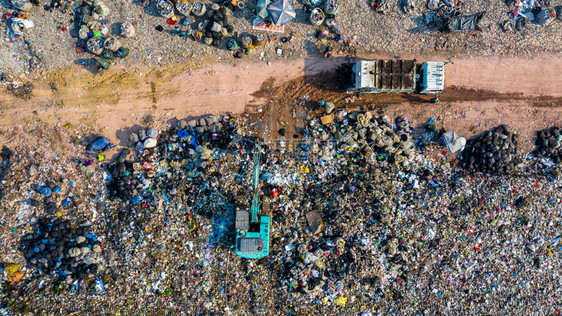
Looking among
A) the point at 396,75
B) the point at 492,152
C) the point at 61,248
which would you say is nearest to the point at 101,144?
the point at 61,248

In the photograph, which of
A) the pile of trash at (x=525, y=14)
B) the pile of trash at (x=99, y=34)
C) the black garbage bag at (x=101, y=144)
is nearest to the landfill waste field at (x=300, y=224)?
the black garbage bag at (x=101, y=144)

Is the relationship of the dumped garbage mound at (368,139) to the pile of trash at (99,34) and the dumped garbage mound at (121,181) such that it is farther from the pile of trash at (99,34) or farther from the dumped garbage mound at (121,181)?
the pile of trash at (99,34)

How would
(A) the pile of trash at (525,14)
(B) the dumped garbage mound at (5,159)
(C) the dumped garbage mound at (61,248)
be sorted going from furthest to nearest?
(B) the dumped garbage mound at (5,159) < (A) the pile of trash at (525,14) < (C) the dumped garbage mound at (61,248)

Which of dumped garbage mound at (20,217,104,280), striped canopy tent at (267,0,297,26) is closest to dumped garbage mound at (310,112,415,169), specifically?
striped canopy tent at (267,0,297,26)

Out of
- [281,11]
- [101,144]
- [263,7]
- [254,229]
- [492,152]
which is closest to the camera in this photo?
[281,11]

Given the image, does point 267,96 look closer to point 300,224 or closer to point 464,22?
point 300,224

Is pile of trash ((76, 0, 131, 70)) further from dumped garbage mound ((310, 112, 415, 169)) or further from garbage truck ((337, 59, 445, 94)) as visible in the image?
garbage truck ((337, 59, 445, 94))
